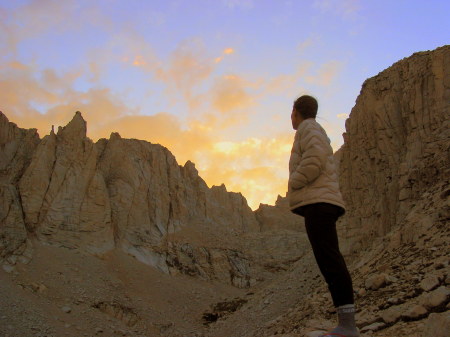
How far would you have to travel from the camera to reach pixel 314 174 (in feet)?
17.7

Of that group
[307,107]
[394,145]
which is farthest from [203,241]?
[307,107]

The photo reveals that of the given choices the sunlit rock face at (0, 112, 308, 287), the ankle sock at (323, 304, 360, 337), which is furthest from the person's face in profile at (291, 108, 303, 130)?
the sunlit rock face at (0, 112, 308, 287)

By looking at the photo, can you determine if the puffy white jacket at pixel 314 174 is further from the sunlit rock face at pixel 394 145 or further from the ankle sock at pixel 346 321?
the sunlit rock face at pixel 394 145

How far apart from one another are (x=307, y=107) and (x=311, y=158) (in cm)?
84

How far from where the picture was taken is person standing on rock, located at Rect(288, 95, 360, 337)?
5.20 meters

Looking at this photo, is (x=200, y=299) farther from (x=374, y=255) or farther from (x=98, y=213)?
(x=374, y=255)

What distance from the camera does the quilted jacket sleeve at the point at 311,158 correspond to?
5.41 m

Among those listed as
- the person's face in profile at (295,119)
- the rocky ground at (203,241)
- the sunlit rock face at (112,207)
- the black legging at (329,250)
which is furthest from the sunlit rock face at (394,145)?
the sunlit rock face at (112,207)

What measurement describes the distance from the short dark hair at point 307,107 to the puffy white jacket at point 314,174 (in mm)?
340

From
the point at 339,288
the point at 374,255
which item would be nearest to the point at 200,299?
the point at 374,255

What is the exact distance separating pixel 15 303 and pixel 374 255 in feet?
61.2

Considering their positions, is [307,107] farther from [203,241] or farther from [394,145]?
[203,241]

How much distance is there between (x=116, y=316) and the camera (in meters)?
30.4

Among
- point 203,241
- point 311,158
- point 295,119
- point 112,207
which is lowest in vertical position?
point 311,158
